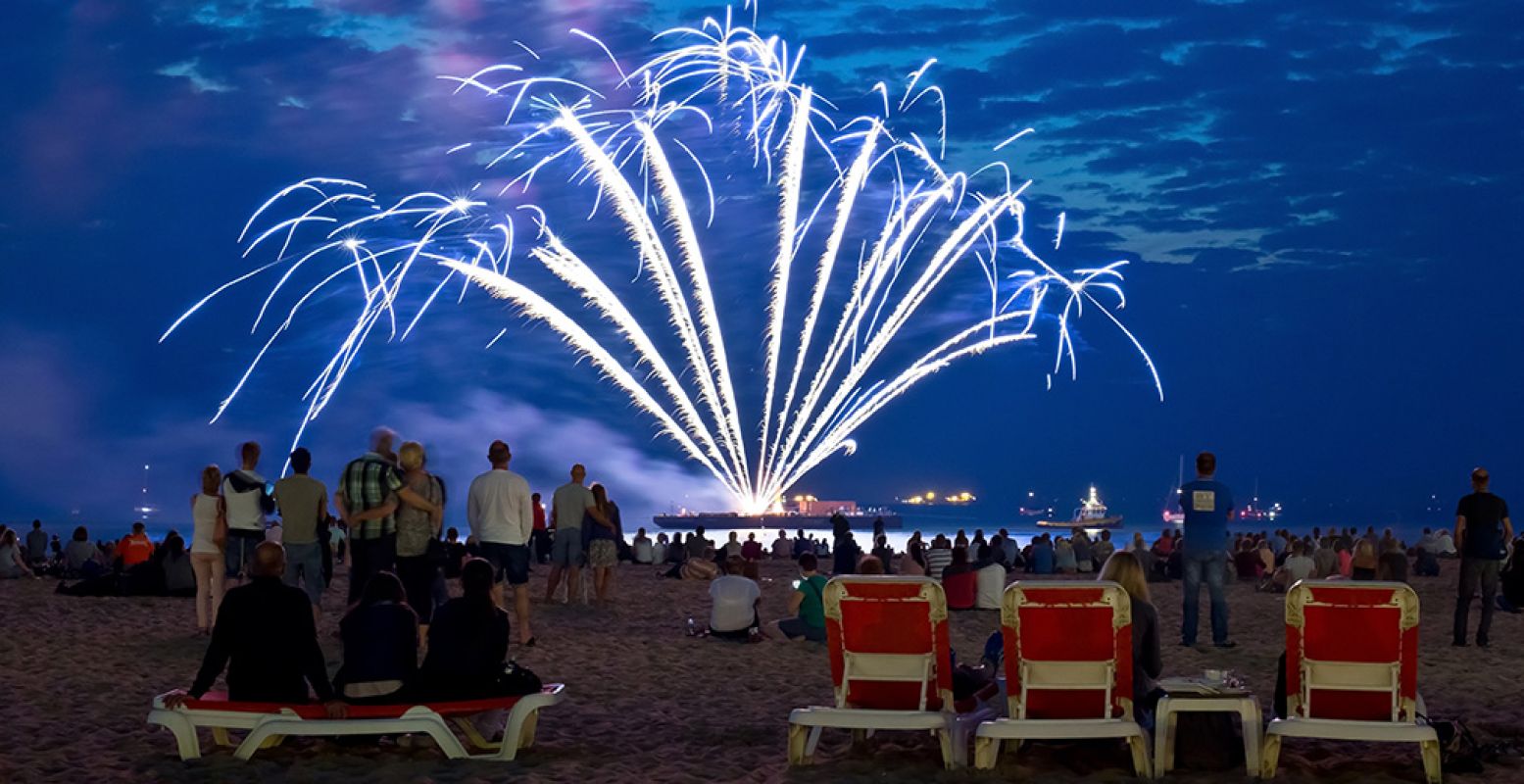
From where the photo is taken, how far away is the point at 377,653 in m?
7.83

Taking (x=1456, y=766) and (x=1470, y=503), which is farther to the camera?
(x=1470, y=503)

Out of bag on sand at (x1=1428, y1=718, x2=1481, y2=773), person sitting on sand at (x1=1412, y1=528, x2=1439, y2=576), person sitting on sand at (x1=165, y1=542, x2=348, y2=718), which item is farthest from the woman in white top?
person sitting on sand at (x1=1412, y1=528, x2=1439, y2=576)

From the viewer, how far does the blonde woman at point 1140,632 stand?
A: 311 inches

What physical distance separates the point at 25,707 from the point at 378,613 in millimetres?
3381

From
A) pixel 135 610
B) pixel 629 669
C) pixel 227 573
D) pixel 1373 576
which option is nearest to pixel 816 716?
pixel 629 669

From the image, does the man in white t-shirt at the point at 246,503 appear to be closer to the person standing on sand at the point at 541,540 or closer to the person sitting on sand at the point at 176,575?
the person sitting on sand at the point at 176,575

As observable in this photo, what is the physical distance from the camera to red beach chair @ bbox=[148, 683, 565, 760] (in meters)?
7.42

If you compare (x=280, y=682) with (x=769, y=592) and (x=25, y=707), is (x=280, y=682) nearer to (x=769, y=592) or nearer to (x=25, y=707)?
(x=25, y=707)

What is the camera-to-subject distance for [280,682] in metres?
7.77

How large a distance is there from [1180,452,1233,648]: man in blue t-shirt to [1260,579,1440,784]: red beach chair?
20.0 ft

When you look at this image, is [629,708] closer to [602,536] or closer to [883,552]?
[602,536]

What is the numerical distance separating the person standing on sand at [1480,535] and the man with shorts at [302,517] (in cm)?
960

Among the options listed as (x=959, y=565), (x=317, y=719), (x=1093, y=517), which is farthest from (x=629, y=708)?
(x=1093, y=517)

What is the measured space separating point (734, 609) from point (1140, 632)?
7043mm
